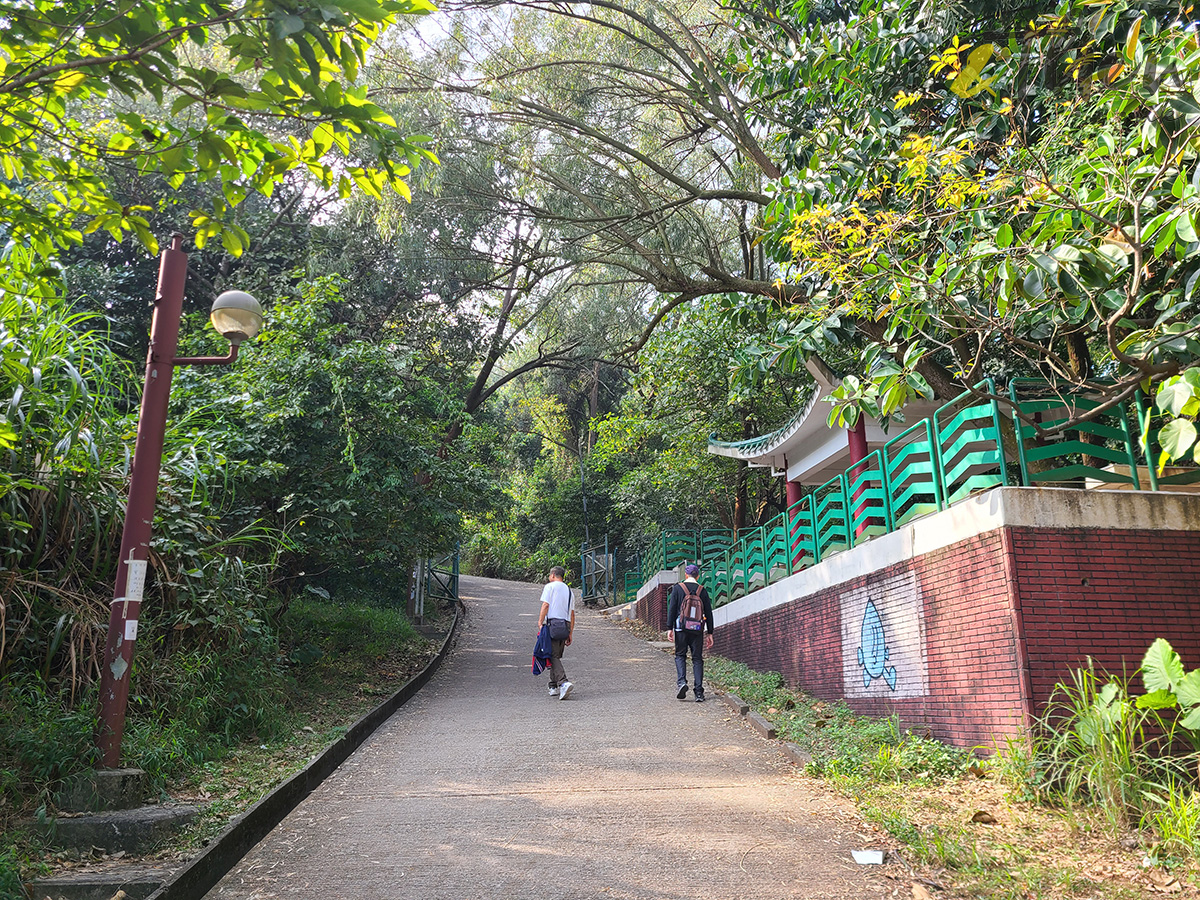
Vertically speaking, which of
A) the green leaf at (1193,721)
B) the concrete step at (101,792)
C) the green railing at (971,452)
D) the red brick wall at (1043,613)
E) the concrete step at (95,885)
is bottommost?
the concrete step at (95,885)

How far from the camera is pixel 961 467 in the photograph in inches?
299

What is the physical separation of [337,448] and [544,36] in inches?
236

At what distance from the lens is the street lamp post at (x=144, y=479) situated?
576cm

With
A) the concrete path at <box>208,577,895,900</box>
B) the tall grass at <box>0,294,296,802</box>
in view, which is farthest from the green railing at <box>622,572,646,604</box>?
the tall grass at <box>0,294,296,802</box>

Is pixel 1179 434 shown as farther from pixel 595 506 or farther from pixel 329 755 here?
pixel 595 506

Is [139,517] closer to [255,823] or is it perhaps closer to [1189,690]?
[255,823]

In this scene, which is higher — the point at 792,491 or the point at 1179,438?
the point at 792,491

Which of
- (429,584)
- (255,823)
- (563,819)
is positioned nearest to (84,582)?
(255,823)

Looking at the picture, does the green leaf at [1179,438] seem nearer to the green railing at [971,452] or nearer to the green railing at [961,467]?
the green railing at [961,467]

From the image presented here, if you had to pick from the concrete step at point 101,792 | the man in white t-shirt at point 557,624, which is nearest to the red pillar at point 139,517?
the concrete step at point 101,792

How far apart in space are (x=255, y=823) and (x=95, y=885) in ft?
4.26

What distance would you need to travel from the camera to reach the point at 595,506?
110 feet

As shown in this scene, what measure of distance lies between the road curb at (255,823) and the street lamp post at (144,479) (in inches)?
40.0

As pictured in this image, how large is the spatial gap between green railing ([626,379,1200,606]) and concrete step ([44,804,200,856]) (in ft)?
21.6
